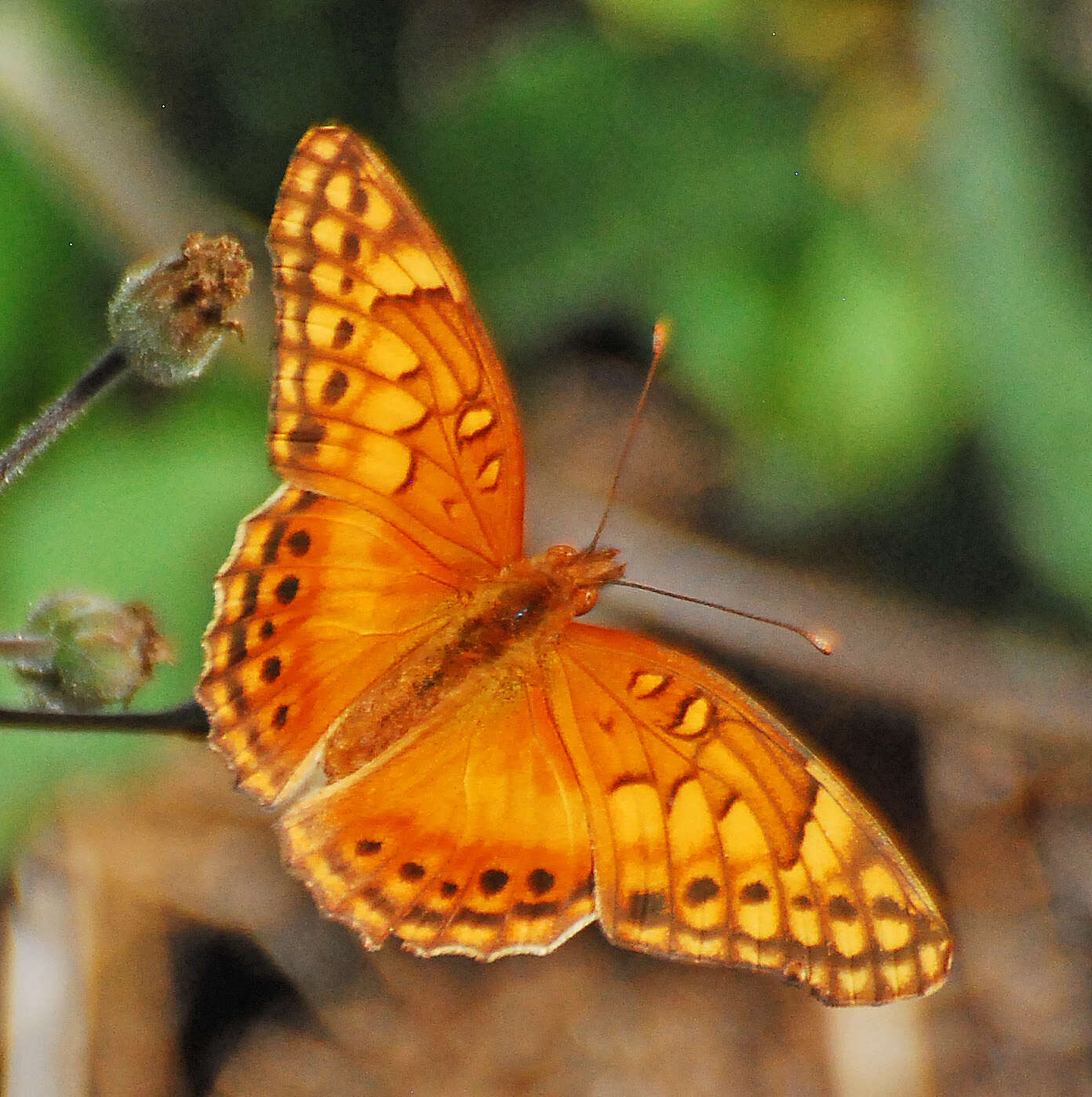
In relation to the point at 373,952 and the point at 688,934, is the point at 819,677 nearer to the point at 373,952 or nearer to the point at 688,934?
the point at 373,952

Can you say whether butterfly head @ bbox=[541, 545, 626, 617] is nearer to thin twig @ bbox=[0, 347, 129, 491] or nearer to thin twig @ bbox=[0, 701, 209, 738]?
thin twig @ bbox=[0, 701, 209, 738]

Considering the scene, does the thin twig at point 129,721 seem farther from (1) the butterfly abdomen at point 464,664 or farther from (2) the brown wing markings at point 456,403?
(2) the brown wing markings at point 456,403

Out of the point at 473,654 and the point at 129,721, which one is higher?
the point at 129,721

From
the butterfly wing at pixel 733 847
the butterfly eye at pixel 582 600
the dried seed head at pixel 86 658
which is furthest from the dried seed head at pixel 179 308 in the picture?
the butterfly wing at pixel 733 847

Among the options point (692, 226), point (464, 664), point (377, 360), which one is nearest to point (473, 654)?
point (464, 664)

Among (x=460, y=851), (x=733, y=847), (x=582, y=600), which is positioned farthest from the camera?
(x=582, y=600)

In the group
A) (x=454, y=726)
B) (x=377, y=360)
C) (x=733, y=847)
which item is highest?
(x=377, y=360)

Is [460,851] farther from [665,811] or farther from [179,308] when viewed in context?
[179,308]

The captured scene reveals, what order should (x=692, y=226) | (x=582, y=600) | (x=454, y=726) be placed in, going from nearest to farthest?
(x=454, y=726) → (x=582, y=600) → (x=692, y=226)

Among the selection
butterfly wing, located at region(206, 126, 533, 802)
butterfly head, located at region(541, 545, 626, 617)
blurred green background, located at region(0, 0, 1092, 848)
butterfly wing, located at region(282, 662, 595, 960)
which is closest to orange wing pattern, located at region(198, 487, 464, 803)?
butterfly wing, located at region(206, 126, 533, 802)
